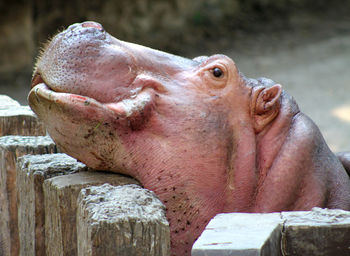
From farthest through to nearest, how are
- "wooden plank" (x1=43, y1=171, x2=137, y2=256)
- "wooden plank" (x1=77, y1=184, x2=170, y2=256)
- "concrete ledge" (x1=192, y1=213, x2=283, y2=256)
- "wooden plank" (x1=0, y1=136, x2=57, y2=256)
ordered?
"wooden plank" (x1=0, y1=136, x2=57, y2=256) < "wooden plank" (x1=43, y1=171, x2=137, y2=256) < "wooden plank" (x1=77, y1=184, x2=170, y2=256) < "concrete ledge" (x1=192, y1=213, x2=283, y2=256)

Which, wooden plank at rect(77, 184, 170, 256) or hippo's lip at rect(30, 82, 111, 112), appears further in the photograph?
hippo's lip at rect(30, 82, 111, 112)

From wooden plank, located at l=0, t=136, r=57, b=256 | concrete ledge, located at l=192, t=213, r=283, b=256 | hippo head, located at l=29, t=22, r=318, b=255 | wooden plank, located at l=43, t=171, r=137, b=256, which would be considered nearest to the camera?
concrete ledge, located at l=192, t=213, r=283, b=256

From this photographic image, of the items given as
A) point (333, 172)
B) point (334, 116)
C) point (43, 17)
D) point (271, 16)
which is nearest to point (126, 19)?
point (43, 17)

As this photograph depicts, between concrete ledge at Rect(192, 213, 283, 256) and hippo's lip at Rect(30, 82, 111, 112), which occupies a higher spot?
hippo's lip at Rect(30, 82, 111, 112)

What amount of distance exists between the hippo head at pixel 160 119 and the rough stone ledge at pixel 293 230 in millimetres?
507

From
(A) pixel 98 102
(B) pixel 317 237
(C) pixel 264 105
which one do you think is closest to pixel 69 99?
(A) pixel 98 102

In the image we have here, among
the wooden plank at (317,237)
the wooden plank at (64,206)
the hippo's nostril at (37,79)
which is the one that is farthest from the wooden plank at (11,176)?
the wooden plank at (317,237)

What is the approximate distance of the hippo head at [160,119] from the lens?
228 cm

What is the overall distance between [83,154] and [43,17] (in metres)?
7.89

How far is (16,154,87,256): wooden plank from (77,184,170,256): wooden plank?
53 cm

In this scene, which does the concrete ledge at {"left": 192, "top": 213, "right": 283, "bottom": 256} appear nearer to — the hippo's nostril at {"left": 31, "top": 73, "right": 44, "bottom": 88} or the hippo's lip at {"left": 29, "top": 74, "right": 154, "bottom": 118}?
the hippo's lip at {"left": 29, "top": 74, "right": 154, "bottom": 118}

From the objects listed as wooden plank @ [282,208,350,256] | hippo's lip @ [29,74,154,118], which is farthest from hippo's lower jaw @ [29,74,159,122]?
wooden plank @ [282,208,350,256]

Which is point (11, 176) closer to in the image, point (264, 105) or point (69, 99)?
point (69, 99)

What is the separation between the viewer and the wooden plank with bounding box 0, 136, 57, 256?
285 cm
